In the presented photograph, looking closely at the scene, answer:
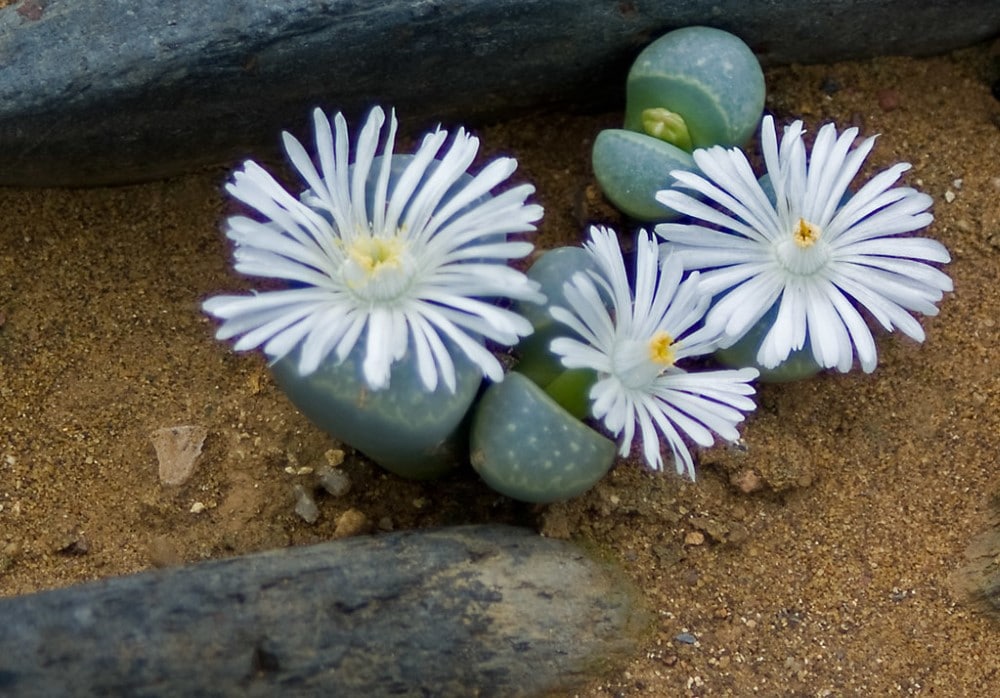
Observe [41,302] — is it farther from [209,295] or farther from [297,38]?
[297,38]

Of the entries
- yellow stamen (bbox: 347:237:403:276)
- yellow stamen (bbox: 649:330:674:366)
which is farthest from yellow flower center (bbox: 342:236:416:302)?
yellow stamen (bbox: 649:330:674:366)

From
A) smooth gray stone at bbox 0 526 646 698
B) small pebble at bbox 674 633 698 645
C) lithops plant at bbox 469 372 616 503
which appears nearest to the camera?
smooth gray stone at bbox 0 526 646 698

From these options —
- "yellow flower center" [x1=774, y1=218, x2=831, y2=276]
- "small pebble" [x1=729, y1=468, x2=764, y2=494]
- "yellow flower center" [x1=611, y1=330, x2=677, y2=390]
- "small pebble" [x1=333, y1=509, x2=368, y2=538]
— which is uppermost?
"yellow flower center" [x1=774, y1=218, x2=831, y2=276]

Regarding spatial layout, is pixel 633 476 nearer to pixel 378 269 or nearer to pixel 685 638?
pixel 685 638

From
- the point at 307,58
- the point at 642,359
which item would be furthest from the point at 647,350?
the point at 307,58

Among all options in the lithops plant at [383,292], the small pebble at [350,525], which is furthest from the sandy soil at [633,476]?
the lithops plant at [383,292]

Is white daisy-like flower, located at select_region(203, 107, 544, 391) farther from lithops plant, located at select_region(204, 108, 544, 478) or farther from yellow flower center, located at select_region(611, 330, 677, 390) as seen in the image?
yellow flower center, located at select_region(611, 330, 677, 390)
